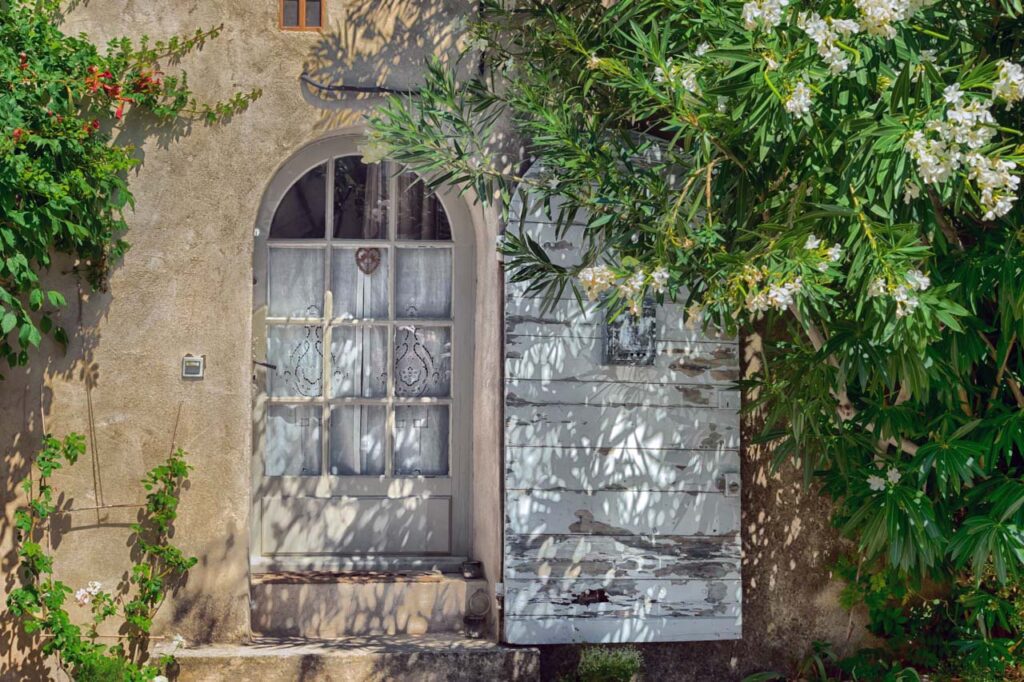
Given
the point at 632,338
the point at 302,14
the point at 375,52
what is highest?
the point at 302,14

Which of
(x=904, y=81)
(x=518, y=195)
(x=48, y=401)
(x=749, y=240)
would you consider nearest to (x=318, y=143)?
(x=518, y=195)

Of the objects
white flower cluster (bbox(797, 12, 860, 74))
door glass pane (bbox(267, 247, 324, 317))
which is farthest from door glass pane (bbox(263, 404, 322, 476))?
white flower cluster (bbox(797, 12, 860, 74))

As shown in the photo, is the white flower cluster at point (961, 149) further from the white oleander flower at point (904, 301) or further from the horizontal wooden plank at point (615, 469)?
the horizontal wooden plank at point (615, 469)

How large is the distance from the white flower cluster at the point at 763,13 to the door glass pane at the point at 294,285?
Answer: 2.96m

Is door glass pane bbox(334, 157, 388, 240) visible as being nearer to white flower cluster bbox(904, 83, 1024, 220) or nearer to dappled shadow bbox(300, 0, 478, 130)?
dappled shadow bbox(300, 0, 478, 130)

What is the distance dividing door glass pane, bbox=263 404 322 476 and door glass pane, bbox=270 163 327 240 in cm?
90

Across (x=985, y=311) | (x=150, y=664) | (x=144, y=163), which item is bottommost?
(x=150, y=664)

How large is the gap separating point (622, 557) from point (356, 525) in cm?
140

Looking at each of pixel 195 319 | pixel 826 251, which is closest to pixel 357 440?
pixel 195 319

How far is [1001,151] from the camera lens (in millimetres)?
4246

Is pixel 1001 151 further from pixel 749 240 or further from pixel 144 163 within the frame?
pixel 144 163

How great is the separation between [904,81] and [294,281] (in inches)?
133

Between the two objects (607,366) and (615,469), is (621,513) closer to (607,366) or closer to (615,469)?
(615,469)

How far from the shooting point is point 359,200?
6.41 metres
